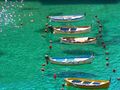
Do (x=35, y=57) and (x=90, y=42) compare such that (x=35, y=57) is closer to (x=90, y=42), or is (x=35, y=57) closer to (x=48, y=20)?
(x=90, y=42)

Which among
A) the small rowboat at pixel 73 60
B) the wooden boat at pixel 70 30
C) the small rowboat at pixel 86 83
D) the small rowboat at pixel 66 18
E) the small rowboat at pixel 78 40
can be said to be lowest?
the small rowboat at pixel 86 83

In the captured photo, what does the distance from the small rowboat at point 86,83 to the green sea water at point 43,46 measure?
3.03 feet

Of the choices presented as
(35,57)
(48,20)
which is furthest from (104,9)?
(35,57)

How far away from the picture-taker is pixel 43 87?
56.3 meters

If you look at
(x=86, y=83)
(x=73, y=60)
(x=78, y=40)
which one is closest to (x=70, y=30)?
(x=78, y=40)

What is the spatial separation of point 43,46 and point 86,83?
2064cm

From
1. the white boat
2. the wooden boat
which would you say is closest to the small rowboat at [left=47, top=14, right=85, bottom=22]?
the wooden boat

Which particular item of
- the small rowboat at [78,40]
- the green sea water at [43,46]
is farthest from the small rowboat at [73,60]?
the small rowboat at [78,40]

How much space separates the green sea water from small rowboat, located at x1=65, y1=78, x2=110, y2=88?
36.3 inches

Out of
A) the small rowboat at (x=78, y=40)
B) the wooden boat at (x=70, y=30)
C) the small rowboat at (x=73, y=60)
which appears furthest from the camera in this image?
the wooden boat at (x=70, y=30)

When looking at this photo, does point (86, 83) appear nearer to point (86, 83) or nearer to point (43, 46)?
point (86, 83)

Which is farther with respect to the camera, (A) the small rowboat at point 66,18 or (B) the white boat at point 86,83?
(A) the small rowboat at point 66,18

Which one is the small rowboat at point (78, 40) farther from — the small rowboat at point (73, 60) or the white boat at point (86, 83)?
the white boat at point (86, 83)

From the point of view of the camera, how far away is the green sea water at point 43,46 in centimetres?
5916
